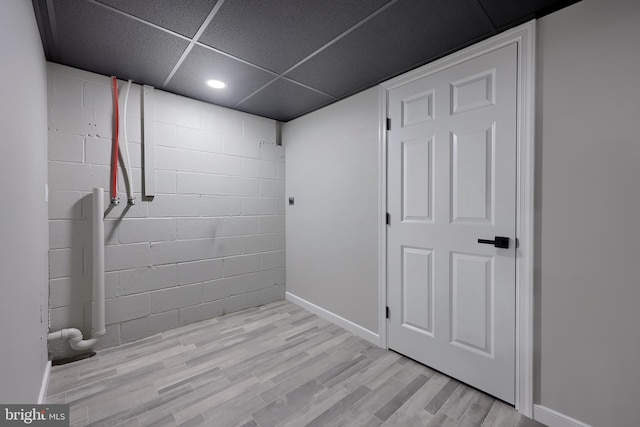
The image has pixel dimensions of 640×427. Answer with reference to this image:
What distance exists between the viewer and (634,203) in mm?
1233

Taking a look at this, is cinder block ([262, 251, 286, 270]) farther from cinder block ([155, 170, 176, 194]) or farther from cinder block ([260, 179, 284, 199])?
cinder block ([155, 170, 176, 194])

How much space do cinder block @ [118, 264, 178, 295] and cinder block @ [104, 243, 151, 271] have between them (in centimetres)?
6

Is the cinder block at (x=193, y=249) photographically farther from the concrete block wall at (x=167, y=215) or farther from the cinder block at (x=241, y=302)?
the cinder block at (x=241, y=302)

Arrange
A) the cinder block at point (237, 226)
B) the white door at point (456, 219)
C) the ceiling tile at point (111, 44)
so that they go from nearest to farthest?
1. the ceiling tile at point (111, 44)
2. the white door at point (456, 219)
3. the cinder block at point (237, 226)

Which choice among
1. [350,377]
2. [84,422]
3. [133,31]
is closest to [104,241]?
[84,422]

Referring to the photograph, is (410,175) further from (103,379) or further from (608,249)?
(103,379)

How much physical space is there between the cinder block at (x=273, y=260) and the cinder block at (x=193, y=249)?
14.4 inches

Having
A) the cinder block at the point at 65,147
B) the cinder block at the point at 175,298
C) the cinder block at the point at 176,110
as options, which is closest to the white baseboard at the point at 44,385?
the cinder block at the point at 175,298

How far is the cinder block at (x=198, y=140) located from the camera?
2.61 meters

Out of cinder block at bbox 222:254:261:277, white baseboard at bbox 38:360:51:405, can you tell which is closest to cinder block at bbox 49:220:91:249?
white baseboard at bbox 38:360:51:405

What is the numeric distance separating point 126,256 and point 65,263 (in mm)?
392

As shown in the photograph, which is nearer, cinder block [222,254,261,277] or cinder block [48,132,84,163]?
cinder block [48,132,84,163]

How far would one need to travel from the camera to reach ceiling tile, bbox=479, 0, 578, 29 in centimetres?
140

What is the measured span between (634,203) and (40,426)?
303 cm
